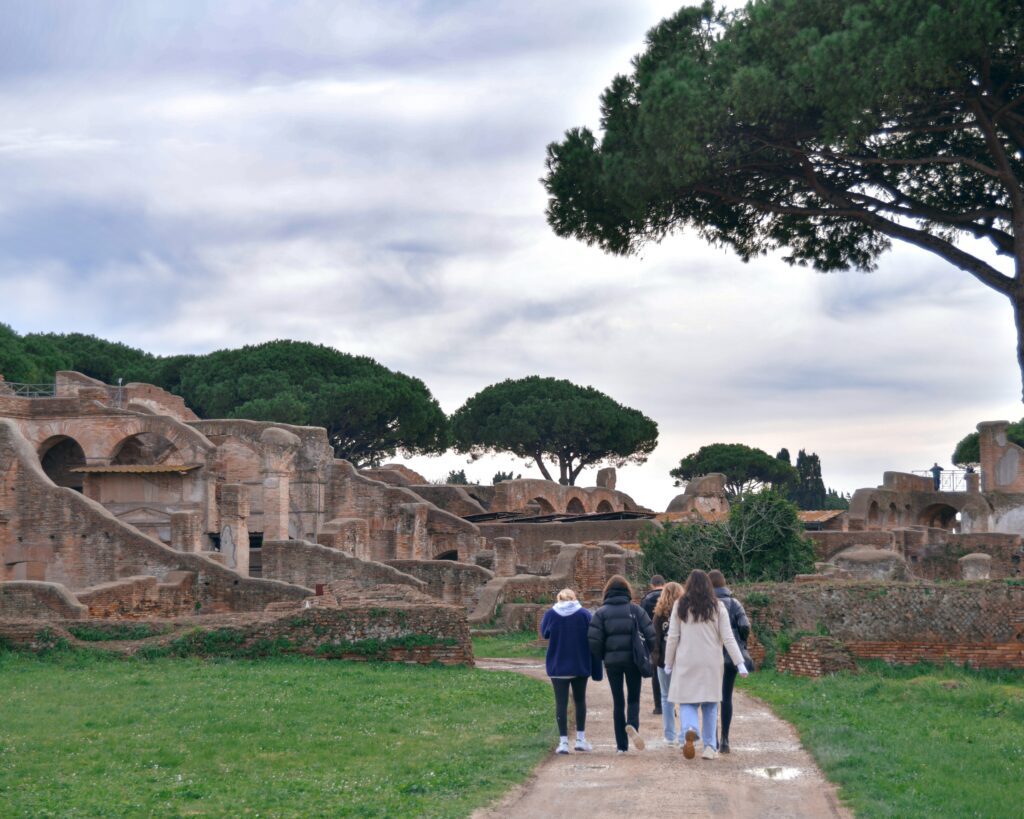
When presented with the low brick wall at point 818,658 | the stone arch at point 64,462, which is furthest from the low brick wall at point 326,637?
the stone arch at point 64,462

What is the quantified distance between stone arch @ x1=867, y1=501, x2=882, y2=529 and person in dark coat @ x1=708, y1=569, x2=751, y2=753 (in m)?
39.4

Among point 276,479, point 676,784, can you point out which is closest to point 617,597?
point 676,784

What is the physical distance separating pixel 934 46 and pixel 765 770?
903cm

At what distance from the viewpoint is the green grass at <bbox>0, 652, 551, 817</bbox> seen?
782cm

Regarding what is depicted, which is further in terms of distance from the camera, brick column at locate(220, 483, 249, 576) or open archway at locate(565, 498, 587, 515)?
open archway at locate(565, 498, 587, 515)

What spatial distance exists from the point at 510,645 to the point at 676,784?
11719 millimetres

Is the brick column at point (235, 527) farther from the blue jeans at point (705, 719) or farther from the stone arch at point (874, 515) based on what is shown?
the stone arch at point (874, 515)

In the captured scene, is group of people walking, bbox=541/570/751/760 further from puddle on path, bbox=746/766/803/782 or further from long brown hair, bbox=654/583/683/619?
puddle on path, bbox=746/766/803/782

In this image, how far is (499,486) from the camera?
145 feet

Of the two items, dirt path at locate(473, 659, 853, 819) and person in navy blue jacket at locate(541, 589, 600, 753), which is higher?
person in navy blue jacket at locate(541, 589, 600, 753)

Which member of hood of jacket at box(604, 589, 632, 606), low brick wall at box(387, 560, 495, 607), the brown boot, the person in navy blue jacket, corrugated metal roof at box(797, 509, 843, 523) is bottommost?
the brown boot

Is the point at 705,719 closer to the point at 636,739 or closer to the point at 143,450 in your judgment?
the point at 636,739

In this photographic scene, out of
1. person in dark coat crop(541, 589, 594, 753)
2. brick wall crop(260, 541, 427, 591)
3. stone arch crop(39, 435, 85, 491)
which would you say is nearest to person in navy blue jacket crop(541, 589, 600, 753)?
person in dark coat crop(541, 589, 594, 753)

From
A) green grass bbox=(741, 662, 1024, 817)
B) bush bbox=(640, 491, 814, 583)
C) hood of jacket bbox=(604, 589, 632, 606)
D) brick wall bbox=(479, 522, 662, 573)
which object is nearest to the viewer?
green grass bbox=(741, 662, 1024, 817)
